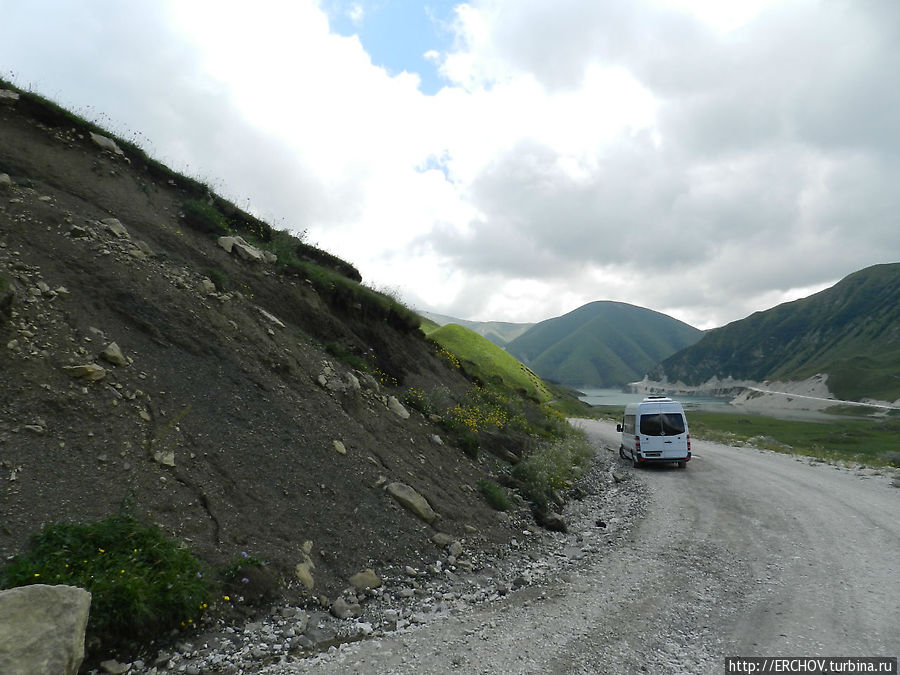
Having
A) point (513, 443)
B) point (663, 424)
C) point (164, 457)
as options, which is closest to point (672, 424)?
point (663, 424)

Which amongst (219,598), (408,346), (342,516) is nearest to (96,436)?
(219,598)

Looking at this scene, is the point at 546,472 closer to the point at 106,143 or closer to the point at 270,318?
the point at 270,318

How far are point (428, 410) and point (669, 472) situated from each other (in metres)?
11.5

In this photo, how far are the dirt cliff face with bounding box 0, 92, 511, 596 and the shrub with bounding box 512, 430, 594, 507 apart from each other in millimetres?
1607

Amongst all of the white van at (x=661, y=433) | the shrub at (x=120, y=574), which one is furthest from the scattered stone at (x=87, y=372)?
the white van at (x=661, y=433)

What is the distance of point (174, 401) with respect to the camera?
8562 millimetres

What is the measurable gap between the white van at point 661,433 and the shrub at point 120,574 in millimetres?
18638

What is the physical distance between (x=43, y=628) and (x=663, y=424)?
20698 millimetres

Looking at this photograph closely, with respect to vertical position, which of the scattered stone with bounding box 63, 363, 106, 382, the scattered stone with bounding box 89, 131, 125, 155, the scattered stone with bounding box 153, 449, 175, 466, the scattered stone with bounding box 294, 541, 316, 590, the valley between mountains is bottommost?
the valley between mountains

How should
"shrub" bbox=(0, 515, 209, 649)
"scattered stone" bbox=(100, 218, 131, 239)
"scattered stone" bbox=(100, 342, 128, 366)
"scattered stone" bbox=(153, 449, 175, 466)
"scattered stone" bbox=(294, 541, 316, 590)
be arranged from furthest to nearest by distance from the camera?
1. "scattered stone" bbox=(100, 218, 131, 239)
2. "scattered stone" bbox=(100, 342, 128, 366)
3. "scattered stone" bbox=(153, 449, 175, 466)
4. "scattered stone" bbox=(294, 541, 316, 590)
5. "shrub" bbox=(0, 515, 209, 649)

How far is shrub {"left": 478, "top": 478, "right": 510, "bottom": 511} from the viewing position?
459 inches

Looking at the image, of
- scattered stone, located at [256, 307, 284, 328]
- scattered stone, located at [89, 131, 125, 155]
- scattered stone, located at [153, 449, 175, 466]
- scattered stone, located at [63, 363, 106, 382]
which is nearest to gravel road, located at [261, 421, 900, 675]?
scattered stone, located at [153, 449, 175, 466]

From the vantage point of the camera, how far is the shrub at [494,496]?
38.2 feet

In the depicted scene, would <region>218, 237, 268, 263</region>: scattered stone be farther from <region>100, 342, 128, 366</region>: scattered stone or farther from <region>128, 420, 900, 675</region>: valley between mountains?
<region>128, 420, 900, 675</region>: valley between mountains
